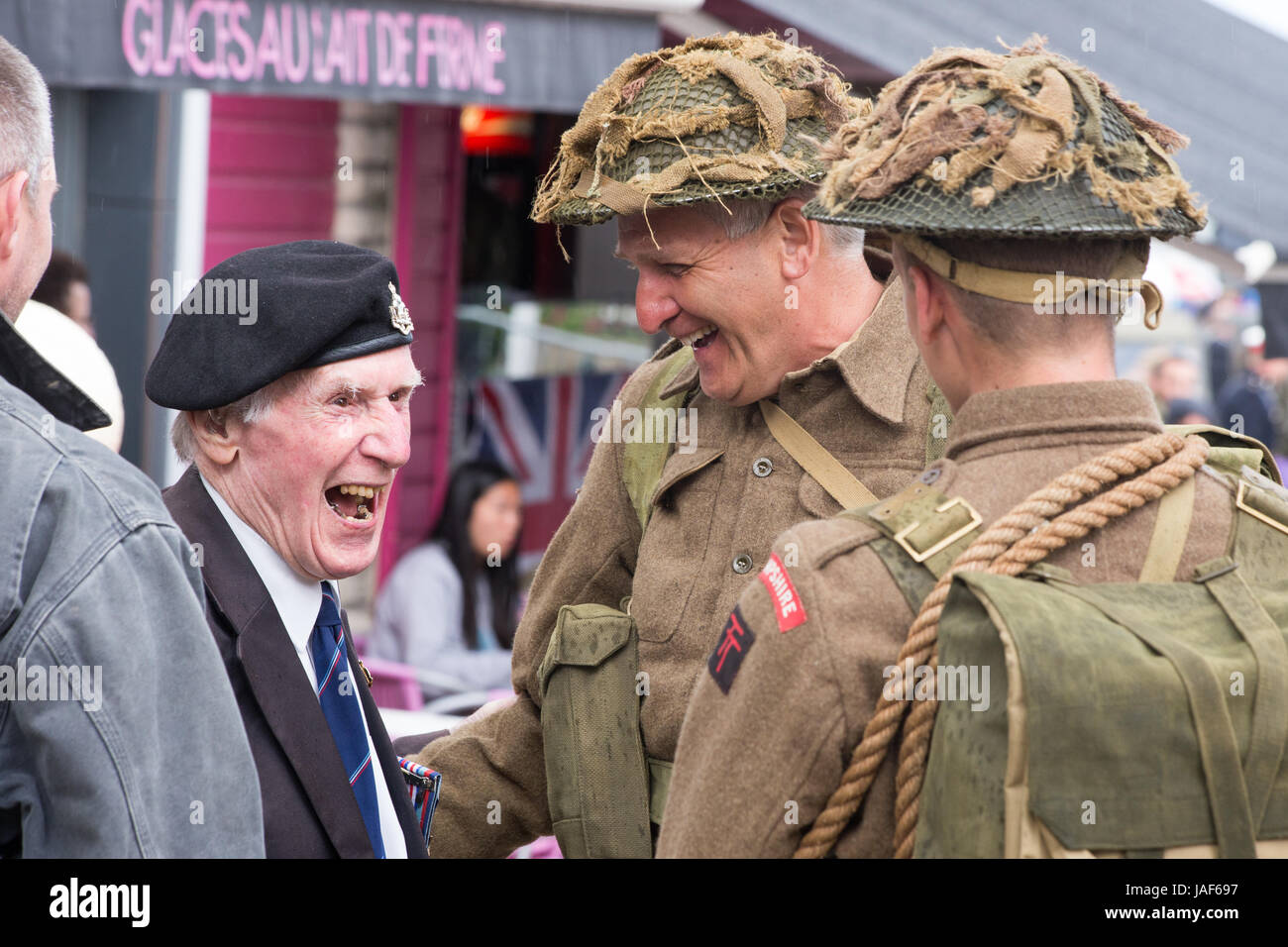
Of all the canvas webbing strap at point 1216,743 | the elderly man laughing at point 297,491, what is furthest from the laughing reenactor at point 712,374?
the canvas webbing strap at point 1216,743

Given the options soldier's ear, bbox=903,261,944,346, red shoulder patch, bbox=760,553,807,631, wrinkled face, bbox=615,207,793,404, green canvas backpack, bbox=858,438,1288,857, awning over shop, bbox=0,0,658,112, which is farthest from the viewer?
awning over shop, bbox=0,0,658,112

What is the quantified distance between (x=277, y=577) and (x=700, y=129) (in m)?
1.02

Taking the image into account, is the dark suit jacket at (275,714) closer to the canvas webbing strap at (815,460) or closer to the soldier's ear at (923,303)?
the canvas webbing strap at (815,460)

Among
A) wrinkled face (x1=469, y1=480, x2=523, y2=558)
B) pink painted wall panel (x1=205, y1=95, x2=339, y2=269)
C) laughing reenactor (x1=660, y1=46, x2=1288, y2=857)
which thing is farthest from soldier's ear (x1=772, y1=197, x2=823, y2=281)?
pink painted wall panel (x1=205, y1=95, x2=339, y2=269)

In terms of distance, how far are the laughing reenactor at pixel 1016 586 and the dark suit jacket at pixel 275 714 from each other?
1.74ft

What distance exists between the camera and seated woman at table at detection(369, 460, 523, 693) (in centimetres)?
589

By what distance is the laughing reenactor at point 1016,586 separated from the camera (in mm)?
1509

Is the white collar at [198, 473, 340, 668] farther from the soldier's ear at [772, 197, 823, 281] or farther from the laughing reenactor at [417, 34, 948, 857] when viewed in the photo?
the soldier's ear at [772, 197, 823, 281]

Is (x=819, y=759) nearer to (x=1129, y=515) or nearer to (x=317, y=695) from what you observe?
(x=1129, y=515)

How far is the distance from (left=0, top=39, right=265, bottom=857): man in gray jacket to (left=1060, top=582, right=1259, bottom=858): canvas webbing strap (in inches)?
41.8

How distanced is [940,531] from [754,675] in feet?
0.92

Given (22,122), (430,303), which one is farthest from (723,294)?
(430,303)

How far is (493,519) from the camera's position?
19.9 ft

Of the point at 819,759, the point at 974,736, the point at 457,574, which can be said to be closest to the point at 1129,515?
the point at 974,736
